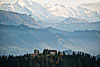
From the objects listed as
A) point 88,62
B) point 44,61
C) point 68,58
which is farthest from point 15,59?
point 88,62

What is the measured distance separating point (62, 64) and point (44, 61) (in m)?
11.4

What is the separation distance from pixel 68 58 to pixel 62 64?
26.1ft

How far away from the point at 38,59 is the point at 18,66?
43.3 ft

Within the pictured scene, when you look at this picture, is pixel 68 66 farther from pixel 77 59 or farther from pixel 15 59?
pixel 15 59

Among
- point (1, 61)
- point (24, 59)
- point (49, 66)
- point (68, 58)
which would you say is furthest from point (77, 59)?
point (1, 61)

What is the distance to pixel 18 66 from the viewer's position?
591 ft

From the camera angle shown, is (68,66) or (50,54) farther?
(50,54)

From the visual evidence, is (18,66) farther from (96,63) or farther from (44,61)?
(96,63)

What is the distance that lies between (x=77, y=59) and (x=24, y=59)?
3360 cm

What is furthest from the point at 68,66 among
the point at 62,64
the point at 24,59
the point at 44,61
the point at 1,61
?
the point at 1,61

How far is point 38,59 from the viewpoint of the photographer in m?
180

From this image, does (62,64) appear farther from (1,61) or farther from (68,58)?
(1,61)

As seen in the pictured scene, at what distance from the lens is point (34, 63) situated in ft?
577

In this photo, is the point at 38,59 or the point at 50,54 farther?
the point at 50,54
